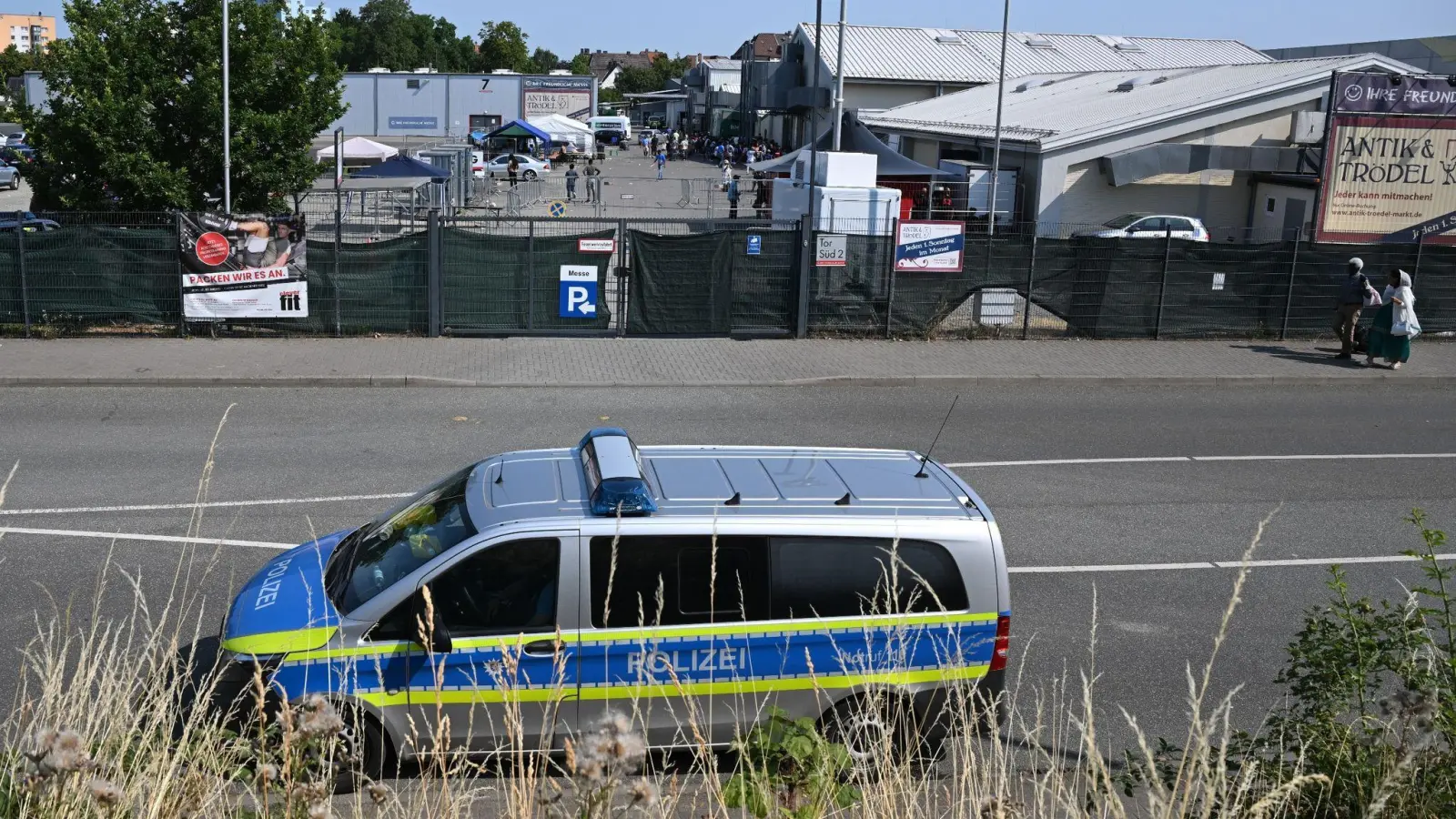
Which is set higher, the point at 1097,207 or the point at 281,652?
the point at 1097,207

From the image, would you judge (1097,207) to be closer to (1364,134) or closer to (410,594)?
(1364,134)

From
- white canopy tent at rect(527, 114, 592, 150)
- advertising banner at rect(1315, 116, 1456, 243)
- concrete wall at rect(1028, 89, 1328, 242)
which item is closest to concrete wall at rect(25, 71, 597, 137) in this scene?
white canopy tent at rect(527, 114, 592, 150)

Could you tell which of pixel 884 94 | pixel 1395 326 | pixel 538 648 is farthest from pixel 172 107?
pixel 884 94

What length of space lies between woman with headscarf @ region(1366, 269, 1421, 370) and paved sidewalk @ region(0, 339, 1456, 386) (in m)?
0.32

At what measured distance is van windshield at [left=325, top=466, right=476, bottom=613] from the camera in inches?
273

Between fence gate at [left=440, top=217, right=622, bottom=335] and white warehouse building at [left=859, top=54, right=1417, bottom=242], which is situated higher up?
white warehouse building at [left=859, top=54, right=1417, bottom=242]

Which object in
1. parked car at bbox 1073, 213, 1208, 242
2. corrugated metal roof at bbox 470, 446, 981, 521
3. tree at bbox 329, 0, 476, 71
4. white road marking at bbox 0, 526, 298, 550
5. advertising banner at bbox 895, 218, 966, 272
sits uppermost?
tree at bbox 329, 0, 476, 71

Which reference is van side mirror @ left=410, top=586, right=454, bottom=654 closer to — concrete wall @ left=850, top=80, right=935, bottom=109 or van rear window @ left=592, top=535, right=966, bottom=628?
van rear window @ left=592, top=535, right=966, bottom=628

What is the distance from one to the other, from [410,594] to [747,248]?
1458 centimetres

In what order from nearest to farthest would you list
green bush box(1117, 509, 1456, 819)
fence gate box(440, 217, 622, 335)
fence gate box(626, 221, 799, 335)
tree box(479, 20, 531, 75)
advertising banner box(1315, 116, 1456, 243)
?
green bush box(1117, 509, 1456, 819)
fence gate box(440, 217, 622, 335)
fence gate box(626, 221, 799, 335)
advertising banner box(1315, 116, 1456, 243)
tree box(479, 20, 531, 75)

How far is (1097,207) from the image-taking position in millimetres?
36656

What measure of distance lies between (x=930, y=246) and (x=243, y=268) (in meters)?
10.5

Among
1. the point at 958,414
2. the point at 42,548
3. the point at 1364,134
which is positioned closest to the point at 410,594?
the point at 42,548

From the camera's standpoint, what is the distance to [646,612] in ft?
21.7
